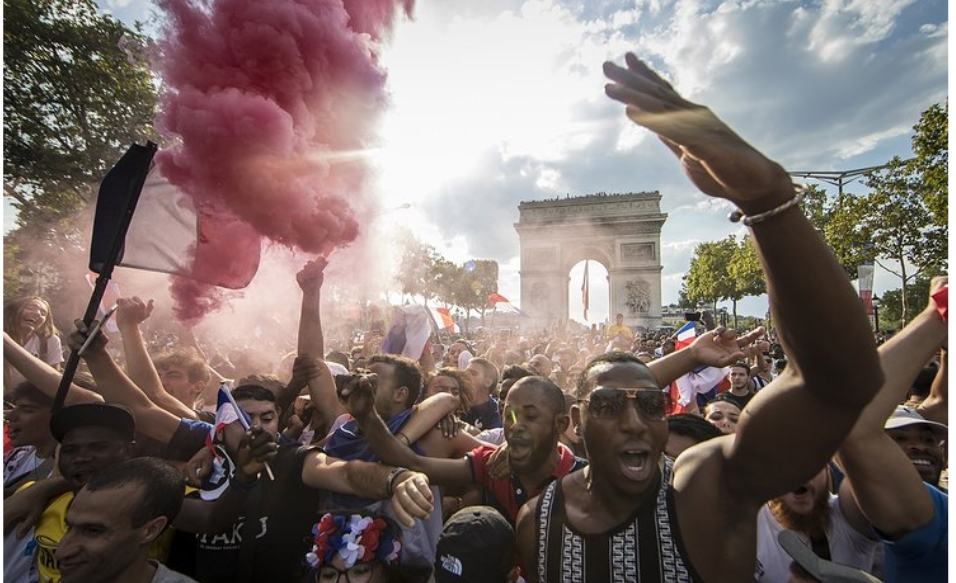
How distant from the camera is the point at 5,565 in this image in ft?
7.76

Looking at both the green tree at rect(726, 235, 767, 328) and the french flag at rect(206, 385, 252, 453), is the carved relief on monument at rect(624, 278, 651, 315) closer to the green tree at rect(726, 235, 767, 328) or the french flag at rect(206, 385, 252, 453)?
the green tree at rect(726, 235, 767, 328)

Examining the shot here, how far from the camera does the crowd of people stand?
41.8 inches

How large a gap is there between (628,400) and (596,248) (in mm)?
43786

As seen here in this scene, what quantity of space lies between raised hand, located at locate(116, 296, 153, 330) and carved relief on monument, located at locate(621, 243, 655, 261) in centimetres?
4215

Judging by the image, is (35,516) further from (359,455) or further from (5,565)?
(359,455)

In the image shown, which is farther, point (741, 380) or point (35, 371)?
point (741, 380)

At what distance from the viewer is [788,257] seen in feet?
3.38

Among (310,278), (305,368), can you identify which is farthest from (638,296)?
(305,368)

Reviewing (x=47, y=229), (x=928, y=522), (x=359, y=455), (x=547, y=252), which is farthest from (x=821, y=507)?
(x=547, y=252)

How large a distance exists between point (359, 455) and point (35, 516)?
5.05 feet

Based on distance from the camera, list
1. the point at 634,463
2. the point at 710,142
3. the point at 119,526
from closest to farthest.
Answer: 1. the point at 710,142
2. the point at 634,463
3. the point at 119,526

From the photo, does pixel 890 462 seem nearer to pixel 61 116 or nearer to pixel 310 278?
pixel 310 278

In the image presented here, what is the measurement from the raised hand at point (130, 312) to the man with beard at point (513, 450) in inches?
80.5

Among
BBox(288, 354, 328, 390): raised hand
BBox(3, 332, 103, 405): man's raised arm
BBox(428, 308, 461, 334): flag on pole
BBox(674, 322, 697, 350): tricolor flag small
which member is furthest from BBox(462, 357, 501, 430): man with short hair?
BBox(428, 308, 461, 334): flag on pole
